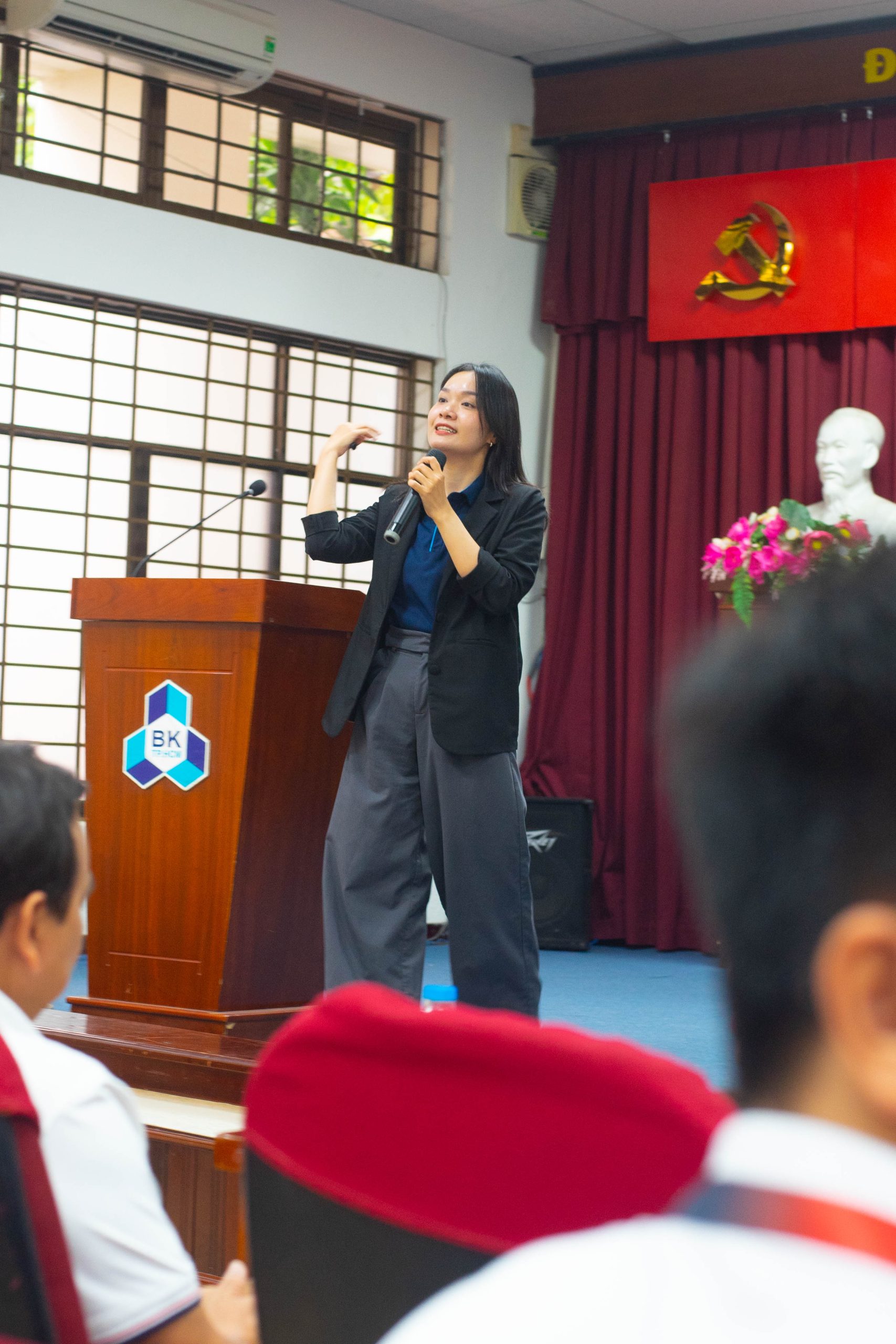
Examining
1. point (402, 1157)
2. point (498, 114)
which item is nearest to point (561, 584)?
point (498, 114)

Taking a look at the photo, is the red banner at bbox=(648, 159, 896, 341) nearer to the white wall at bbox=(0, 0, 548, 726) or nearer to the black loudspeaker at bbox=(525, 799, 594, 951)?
the white wall at bbox=(0, 0, 548, 726)

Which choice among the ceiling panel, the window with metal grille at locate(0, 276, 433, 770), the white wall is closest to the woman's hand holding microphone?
the window with metal grille at locate(0, 276, 433, 770)

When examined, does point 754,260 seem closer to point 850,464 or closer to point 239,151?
point 850,464

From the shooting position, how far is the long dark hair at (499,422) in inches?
110

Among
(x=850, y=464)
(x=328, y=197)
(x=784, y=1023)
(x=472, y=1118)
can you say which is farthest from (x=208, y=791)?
(x=328, y=197)

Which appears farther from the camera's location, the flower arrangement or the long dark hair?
the flower arrangement

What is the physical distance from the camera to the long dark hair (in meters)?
2.79

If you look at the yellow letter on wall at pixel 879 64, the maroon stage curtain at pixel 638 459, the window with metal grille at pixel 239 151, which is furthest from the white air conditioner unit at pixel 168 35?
the yellow letter on wall at pixel 879 64

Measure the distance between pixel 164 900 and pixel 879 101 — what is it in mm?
4192

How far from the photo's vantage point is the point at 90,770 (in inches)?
110

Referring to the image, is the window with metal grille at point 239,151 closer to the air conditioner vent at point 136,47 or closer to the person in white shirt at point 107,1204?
the air conditioner vent at point 136,47

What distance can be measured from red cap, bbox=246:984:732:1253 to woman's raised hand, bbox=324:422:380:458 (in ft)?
7.44

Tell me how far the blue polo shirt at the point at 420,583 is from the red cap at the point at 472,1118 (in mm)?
2018

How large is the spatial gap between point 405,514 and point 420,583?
0.14m
